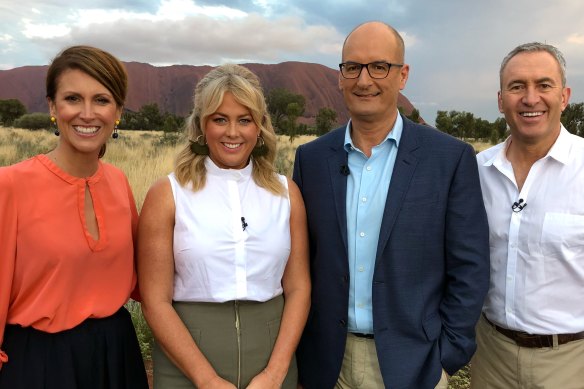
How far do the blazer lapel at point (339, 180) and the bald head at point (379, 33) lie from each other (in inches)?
19.5

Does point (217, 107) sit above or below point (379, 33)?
below

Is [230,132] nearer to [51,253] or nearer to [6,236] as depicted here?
[51,253]

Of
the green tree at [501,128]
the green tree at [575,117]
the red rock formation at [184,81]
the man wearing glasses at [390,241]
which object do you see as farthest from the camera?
the red rock formation at [184,81]

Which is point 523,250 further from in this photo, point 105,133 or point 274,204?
point 105,133

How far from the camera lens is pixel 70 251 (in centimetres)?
229

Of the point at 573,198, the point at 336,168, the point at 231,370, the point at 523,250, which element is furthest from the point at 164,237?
the point at 573,198

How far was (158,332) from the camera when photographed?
7.92 feet

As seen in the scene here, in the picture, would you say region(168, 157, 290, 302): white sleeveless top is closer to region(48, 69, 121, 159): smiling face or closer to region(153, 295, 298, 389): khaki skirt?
region(153, 295, 298, 389): khaki skirt

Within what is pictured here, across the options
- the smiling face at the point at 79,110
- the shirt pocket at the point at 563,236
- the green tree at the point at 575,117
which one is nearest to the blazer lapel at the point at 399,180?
the shirt pocket at the point at 563,236

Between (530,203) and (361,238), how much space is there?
0.98 metres

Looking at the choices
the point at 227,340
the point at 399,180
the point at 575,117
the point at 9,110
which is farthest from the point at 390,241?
the point at 9,110

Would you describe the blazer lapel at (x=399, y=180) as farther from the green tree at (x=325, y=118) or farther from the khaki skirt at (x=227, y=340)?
the green tree at (x=325, y=118)

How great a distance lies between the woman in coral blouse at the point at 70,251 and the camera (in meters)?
2.24

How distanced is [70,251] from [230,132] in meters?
0.91
